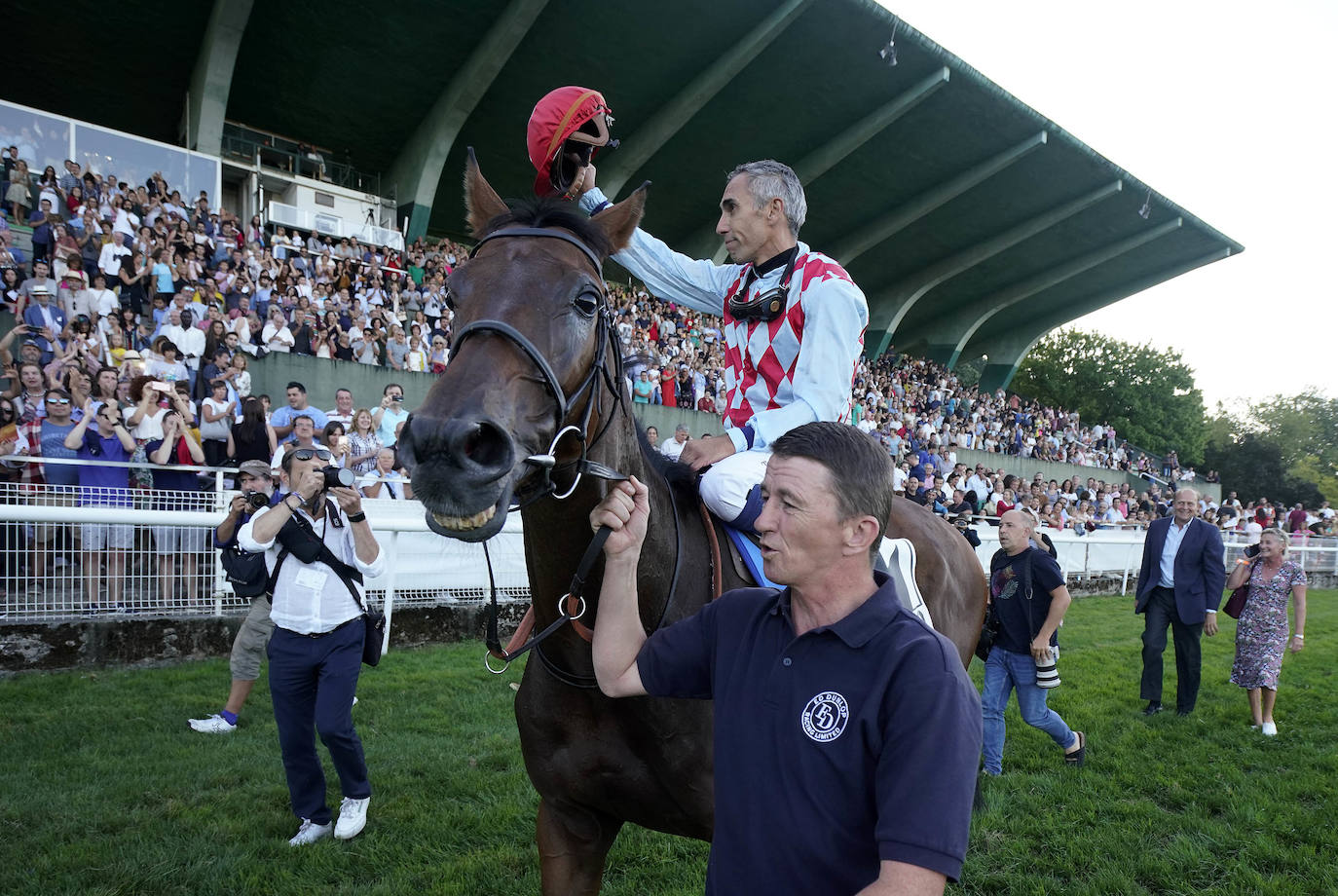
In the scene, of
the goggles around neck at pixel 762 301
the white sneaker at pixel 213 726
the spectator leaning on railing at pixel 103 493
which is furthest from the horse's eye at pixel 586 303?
the spectator leaning on railing at pixel 103 493

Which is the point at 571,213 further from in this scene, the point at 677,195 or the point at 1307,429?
the point at 1307,429

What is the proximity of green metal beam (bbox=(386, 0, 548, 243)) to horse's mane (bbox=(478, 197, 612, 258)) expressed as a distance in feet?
55.0

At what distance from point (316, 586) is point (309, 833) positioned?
44.8 inches

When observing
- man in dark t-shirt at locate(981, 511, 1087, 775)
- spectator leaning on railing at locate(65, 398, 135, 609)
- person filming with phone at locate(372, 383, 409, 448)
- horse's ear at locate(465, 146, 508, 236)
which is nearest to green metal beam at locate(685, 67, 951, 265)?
person filming with phone at locate(372, 383, 409, 448)

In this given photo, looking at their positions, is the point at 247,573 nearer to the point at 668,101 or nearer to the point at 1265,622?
the point at 1265,622

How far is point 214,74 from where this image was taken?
54.1ft

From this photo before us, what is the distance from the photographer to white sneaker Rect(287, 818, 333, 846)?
3777 mm

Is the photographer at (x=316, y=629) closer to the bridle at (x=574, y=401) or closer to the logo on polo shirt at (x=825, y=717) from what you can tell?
the bridle at (x=574, y=401)

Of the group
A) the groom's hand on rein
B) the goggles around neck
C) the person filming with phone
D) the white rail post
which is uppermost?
the person filming with phone

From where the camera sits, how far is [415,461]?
146 cm

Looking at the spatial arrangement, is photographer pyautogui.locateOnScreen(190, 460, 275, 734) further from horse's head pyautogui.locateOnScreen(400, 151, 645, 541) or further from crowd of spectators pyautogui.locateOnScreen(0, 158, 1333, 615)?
horse's head pyautogui.locateOnScreen(400, 151, 645, 541)

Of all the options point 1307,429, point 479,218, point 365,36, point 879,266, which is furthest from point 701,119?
point 1307,429

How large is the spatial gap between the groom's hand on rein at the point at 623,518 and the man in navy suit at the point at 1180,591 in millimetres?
6283

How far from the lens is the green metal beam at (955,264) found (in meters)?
27.3
